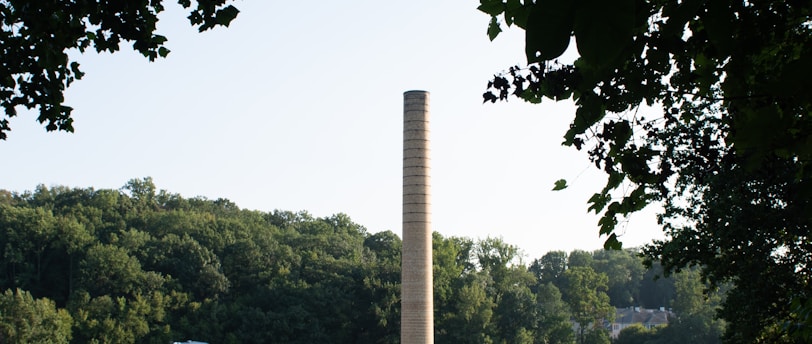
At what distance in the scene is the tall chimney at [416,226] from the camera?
38312 millimetres

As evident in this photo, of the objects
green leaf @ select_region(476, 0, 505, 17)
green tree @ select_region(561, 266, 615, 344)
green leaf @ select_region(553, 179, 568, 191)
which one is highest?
green tree @ select_region(561, 266, 615, 344)

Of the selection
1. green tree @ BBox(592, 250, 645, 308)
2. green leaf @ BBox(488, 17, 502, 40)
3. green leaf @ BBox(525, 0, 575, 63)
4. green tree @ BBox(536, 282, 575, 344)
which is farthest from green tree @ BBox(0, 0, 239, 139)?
green tree @ BBox(592, 250, 645, 308)

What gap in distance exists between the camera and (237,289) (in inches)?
2044

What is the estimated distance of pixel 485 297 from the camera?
51.8 m

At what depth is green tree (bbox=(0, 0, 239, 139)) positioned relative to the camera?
21.9ft

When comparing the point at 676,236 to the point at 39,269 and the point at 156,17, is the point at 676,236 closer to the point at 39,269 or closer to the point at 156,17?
the point at 156,17

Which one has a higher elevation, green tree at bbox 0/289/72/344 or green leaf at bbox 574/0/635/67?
green tree at bbox 0/289/72/344

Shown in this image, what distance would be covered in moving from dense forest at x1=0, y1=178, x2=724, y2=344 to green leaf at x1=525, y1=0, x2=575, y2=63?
145 ft

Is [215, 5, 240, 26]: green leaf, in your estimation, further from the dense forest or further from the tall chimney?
the dense forest

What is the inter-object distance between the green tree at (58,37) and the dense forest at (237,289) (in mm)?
38519

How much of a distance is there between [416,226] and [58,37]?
3205cm

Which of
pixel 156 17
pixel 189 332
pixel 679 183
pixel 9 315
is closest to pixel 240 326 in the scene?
pixel 189 332

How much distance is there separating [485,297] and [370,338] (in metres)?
7.00

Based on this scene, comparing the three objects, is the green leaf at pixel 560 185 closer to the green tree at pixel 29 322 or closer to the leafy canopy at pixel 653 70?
the leafy canopy at pixel 653 70
